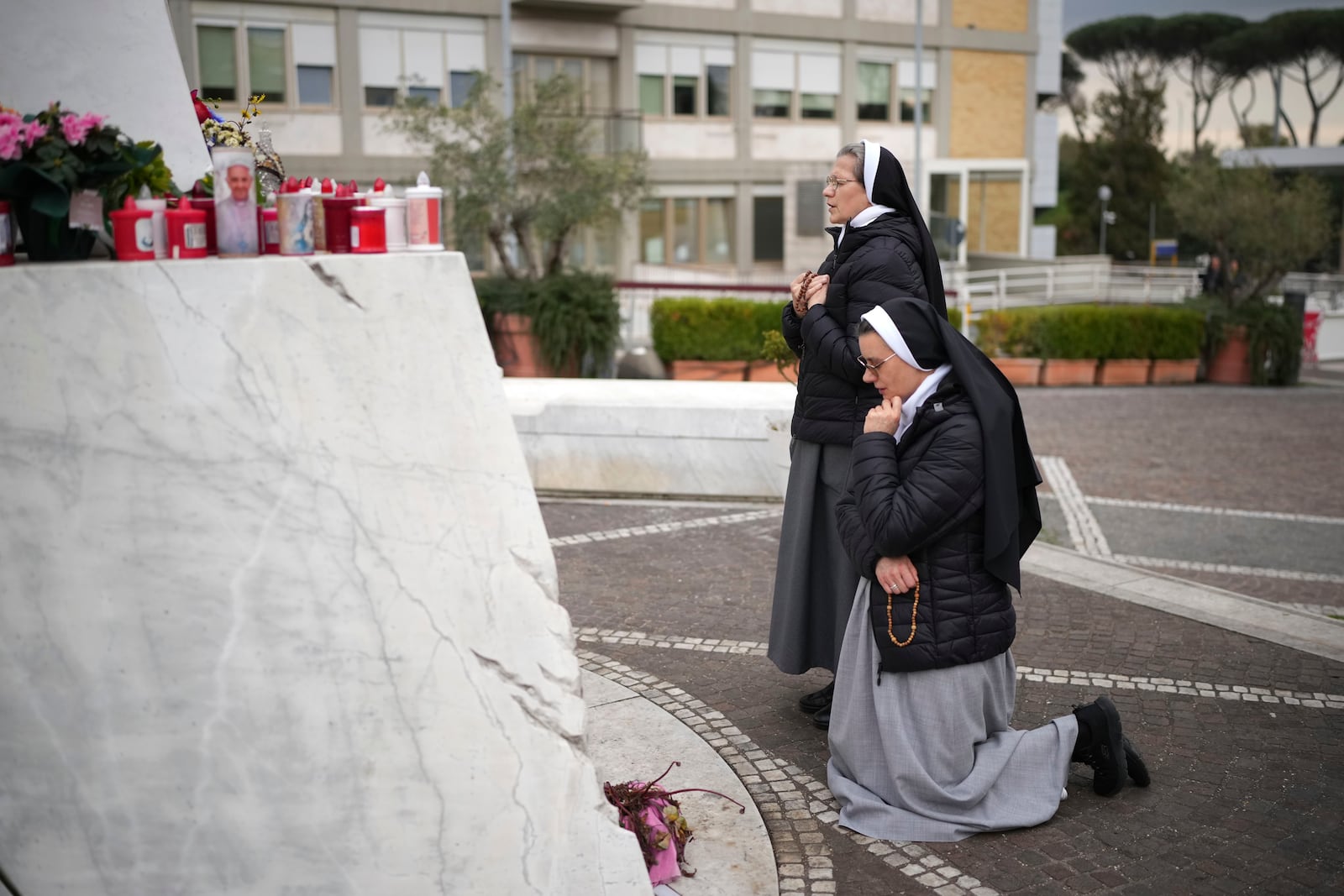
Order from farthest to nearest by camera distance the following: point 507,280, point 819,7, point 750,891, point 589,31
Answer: point 819,7
point 589,31
point 507,280
point 750,891

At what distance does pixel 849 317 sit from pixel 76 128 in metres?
2.80

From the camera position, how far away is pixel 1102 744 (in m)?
4.46

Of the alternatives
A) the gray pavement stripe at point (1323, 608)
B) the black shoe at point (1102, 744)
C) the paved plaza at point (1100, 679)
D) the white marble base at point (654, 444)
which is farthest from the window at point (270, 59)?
the black shoe at point (1102, 744)

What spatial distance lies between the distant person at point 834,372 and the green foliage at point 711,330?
13.4 metres

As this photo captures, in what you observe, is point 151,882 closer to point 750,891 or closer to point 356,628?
point 356,628

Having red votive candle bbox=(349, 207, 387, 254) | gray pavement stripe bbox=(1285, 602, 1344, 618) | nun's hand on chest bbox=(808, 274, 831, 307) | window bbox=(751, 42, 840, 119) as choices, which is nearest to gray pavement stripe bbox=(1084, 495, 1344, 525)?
gray pavement stripe bbox=(1285, 602, 1344, 618)

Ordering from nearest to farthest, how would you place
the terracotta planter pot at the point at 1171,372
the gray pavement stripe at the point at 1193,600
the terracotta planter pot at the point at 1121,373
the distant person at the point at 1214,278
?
the gray pavement stripe at the point at 1193,600 < the terracotta planter pot at the point at 1121,373 < the terracotta planter pot at the point at 1171,372 < the distant person at the point at 1214,278

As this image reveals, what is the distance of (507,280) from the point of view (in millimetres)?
17516

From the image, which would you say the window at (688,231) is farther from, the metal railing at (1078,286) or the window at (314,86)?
the window at (314,86)

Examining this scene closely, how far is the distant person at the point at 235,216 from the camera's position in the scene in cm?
317

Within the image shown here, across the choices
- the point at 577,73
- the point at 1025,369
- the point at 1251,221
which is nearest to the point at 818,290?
the point at 1025,369

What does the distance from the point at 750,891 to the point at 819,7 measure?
33249 millimetres

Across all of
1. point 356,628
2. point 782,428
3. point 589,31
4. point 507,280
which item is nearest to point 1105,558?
point 782,428

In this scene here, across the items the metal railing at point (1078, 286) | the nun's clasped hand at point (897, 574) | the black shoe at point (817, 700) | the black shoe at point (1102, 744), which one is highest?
the metal railing at point (1078, 286)
